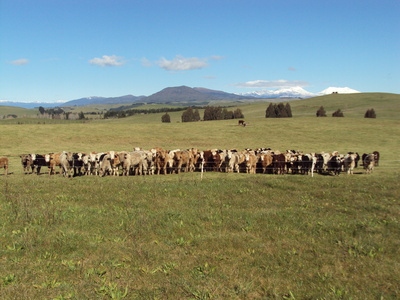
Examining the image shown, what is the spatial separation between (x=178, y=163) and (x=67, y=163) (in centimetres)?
798

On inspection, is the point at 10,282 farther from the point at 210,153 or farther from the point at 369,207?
the point at 210,153

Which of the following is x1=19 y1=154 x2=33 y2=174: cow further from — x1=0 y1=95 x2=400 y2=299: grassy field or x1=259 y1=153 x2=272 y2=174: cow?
x1=259 y1=153 x2=272 y2=174: cow

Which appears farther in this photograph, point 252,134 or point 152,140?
point 252,134

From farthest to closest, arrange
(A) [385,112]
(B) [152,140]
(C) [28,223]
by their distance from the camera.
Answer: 1. (A) [385,112]
2. (B) [152,140]
3. (C) [28,223]

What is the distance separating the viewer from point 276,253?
838 cm

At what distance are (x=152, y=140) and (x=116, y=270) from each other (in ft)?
143

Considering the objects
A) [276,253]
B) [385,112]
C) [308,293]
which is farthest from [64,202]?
[385,112]

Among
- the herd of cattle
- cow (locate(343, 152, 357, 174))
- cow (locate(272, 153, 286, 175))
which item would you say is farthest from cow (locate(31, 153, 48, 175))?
cow (locate(343, 152, 357, 174))

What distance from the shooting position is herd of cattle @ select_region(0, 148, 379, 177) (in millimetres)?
23594

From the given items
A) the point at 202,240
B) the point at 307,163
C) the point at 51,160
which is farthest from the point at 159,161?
the point at 202,240

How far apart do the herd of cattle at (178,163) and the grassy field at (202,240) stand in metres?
7.48

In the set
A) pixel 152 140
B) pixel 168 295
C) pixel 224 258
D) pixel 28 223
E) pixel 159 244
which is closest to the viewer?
pixel 168 295

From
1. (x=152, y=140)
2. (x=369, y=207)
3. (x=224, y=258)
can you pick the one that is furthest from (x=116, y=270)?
(x=152, y=140)

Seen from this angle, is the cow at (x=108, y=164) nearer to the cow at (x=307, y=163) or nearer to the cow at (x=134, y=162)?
the cow at (x=134, y=162)
